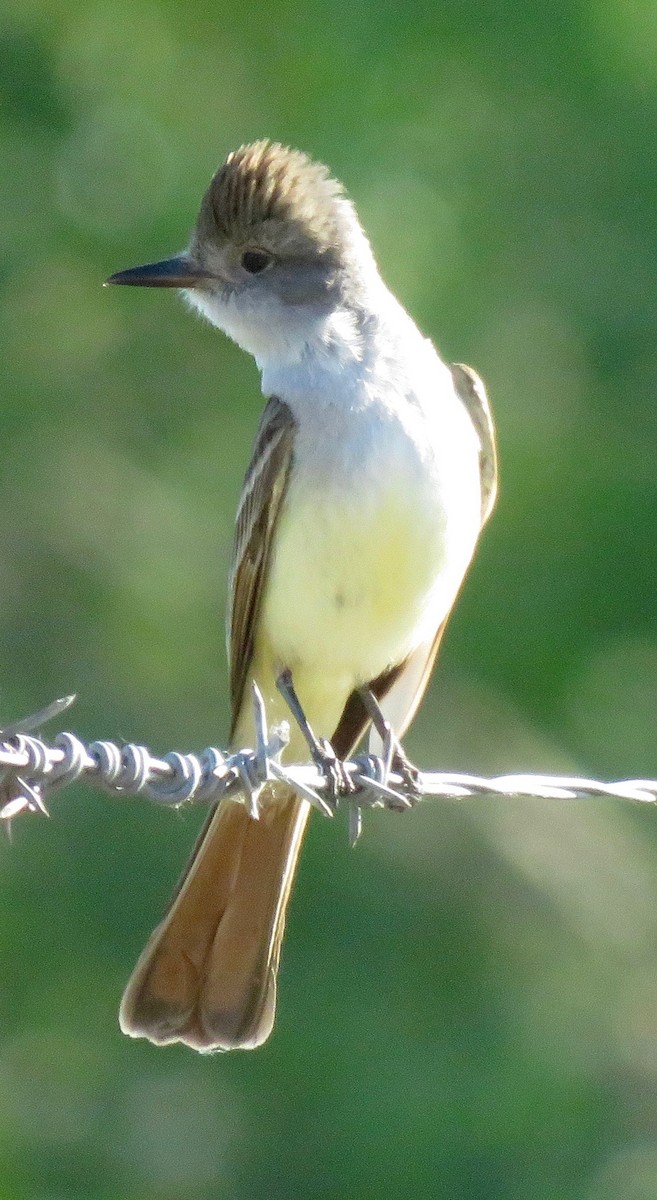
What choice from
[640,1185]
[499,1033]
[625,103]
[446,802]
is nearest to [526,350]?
[625,103]

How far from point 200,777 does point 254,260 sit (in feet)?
6.92

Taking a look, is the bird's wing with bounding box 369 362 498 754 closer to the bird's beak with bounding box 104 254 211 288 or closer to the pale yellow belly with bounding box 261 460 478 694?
the pale yellow belly with bounding box 261 460 478 694

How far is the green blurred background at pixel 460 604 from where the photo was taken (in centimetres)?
622

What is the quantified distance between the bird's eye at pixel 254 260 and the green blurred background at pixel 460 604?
1.83 metres

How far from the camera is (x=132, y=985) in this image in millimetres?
3611

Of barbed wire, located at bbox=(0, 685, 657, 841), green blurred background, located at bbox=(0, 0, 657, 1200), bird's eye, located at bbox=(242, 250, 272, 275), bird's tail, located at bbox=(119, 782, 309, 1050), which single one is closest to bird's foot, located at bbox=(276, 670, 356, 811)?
barbed wire, located at bbox=(0, 685, 657, 841)

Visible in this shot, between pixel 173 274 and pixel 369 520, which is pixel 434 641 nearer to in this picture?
pixel 369 520

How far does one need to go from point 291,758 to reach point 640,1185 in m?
2.33

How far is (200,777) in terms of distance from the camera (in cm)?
260

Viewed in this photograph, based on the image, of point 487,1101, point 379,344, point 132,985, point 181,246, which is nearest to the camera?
point 132,985

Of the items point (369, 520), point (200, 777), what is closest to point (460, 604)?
point (369, 520)

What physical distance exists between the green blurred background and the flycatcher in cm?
185

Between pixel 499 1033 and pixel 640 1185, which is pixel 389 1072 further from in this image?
pixel 640 1185

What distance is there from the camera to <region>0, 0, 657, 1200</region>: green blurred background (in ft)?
20.4
